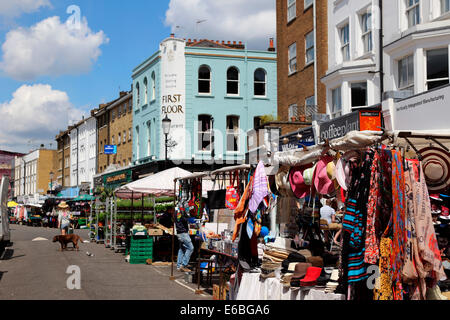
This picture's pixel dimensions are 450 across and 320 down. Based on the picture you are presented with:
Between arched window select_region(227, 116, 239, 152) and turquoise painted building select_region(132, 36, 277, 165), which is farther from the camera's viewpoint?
arched window select_region(227, 116, 239, 152)

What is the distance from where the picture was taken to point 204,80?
37844 millimetres

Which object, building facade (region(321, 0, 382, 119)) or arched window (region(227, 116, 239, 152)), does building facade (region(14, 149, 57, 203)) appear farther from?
building facade (region(321, 0, 382, 119))

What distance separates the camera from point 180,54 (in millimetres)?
37250

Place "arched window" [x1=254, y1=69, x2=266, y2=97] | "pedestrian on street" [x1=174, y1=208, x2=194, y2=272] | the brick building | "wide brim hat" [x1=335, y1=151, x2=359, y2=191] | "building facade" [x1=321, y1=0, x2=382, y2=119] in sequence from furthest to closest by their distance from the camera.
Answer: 1. the brick building
2. "arched window" [x1=254, y1=69, x2=266, y2=97]
3. "building facade" [x1=321, y1=0, x2=382, y2=119]
4. "pedestrian on street" [x1=174, y1=208, x2=194, y2=272]
5. "wide brim hat" [x1=335, y1=151, x2=359, y2=191]

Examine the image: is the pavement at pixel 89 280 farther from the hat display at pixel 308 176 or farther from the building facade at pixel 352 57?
the building facade at pixel 352 57

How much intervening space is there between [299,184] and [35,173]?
8998 centimetres

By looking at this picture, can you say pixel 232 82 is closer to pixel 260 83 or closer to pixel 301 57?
pixel 260 83

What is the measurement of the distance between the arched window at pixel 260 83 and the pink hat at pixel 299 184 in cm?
3084

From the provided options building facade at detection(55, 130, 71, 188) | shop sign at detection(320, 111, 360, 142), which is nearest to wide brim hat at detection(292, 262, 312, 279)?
shop sign at detection(320, 111, 360, 142)

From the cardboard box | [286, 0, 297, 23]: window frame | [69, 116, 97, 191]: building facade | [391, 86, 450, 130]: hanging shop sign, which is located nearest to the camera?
[391, 86, 450, 130]: hanging shop sign

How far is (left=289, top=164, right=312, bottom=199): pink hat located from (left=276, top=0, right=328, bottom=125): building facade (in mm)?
16955

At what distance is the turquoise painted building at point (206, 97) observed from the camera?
1453 inches

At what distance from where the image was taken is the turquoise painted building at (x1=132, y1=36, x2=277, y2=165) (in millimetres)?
36906

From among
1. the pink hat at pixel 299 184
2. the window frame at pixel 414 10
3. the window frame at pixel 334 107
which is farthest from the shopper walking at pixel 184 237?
the window frame at pixel 334 107
